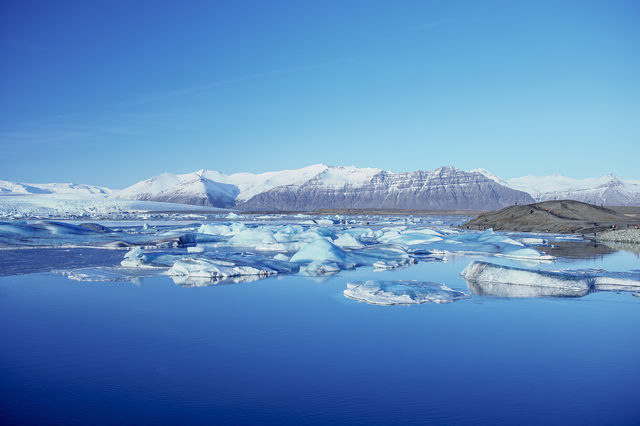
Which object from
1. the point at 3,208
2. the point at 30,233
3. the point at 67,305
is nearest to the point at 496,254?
the point at 67,305

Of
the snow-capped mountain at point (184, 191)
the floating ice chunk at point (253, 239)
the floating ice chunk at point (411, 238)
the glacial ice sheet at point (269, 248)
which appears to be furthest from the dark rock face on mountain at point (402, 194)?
the floating ice chunk at point (253, 239)

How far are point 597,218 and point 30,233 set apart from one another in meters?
29.3

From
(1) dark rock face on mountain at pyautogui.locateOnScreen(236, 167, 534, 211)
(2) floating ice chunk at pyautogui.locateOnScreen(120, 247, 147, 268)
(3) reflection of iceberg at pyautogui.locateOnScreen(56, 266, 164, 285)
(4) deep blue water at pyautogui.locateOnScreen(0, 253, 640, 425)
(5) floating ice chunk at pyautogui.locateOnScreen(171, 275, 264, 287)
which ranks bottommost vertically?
(4) deep blue water at pyautogui.locateOnScreen(0, 253, 640, 425)

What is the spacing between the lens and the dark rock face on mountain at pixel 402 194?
13588 centimetres

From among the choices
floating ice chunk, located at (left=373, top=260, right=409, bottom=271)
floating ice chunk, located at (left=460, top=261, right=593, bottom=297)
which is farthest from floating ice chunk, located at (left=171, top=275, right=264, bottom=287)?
floating ice chunk, located at (left=460, top=261, right=593, bottom=297)

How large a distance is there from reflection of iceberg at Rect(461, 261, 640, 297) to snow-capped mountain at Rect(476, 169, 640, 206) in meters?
131

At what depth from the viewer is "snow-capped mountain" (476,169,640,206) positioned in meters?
139

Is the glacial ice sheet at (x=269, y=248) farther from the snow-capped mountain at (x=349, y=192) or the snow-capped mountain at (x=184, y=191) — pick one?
the snow-capped mountain at (x=184, y=191)

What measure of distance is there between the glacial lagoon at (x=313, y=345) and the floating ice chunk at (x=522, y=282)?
3 cm

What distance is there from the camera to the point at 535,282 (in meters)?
9.37

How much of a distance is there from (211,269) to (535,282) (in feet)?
A: 21.1

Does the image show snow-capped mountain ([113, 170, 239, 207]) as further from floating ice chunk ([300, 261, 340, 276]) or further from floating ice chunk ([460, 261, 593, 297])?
floating ice chunk ([460, 261, 593, 297])

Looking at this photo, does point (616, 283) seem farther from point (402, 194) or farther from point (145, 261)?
point (402, 194)

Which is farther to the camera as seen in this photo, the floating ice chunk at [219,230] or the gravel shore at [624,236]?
the floating ice chunk at [219,230]
